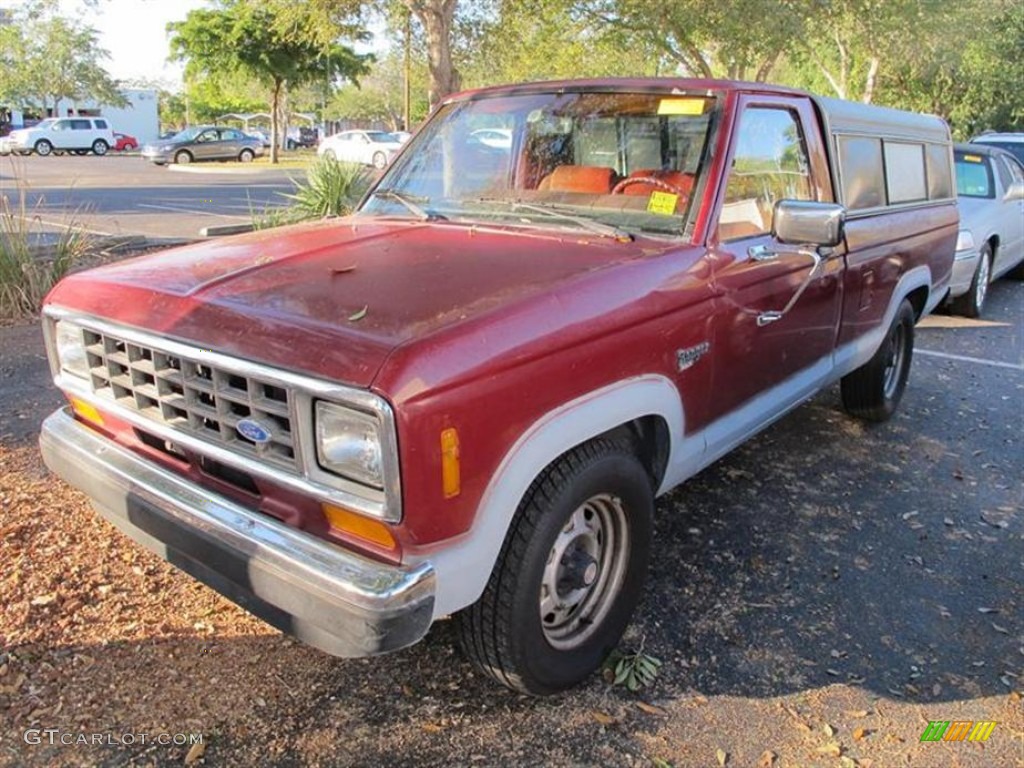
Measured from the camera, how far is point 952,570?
364 centimetres

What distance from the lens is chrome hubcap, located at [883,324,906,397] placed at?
527 cm

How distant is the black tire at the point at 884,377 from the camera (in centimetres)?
505

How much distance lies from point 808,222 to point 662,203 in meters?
0.55

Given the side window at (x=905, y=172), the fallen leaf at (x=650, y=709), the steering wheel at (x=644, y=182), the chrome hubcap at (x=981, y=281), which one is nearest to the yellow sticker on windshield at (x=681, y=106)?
the steering wheel at (x=644, y=182)

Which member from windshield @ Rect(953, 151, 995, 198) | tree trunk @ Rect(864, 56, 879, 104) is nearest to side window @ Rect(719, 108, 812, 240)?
windshield @ Rect(953, 151, 995, 198)

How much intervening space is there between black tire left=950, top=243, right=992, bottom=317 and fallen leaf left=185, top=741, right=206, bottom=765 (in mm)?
8243

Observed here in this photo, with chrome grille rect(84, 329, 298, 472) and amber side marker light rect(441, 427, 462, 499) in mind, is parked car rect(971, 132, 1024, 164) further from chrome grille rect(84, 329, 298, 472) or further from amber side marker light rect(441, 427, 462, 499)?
chrome grille rect(84, 329, 298, 472)

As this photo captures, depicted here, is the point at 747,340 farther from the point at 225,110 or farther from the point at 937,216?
the point at 225,110

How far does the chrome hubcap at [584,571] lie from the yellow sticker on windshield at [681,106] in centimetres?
A: 163

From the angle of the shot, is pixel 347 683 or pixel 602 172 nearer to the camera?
pixel 347 683

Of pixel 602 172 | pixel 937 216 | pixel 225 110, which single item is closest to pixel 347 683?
pixel 602 172

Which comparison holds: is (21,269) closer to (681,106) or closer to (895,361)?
(681,106)

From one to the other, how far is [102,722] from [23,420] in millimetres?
2899

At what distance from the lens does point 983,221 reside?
8438 mm
